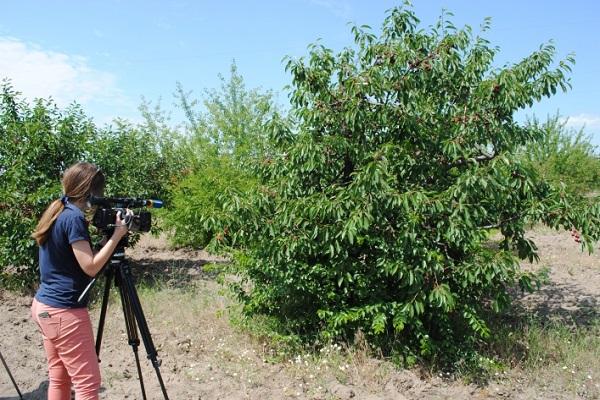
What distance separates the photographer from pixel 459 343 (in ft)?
17.2

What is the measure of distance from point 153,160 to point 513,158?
21.6 ft

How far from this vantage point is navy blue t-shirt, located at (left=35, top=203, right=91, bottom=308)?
3115 millimetres

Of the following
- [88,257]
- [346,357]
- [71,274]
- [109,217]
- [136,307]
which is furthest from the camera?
[346,357]

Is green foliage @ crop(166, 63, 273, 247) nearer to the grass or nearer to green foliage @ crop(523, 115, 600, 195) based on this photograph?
the grass

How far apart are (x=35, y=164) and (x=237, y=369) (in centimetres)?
487

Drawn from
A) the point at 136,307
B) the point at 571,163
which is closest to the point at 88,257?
the point at 136,307

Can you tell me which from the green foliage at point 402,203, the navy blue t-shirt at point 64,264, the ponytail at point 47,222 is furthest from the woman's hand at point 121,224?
the green foliage at point 402,203

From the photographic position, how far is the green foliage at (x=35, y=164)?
25.3 feet

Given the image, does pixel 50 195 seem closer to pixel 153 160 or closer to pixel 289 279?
pixel 153 160

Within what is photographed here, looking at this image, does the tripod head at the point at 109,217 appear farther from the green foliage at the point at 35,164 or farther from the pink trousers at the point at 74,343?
the green foliage at the point at 35,164

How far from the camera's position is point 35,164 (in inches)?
315

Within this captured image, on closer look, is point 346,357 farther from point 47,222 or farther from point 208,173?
point 208,173

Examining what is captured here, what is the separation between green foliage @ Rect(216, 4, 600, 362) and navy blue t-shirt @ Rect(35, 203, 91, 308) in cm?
187

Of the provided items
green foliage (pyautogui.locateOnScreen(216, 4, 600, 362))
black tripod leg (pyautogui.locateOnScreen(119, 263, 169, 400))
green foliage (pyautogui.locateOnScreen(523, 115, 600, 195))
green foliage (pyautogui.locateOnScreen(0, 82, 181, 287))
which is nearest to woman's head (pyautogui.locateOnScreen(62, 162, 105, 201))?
black tripod leg (pyautogui.locateOnScreen(119, 263, 169, 400))
